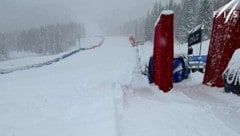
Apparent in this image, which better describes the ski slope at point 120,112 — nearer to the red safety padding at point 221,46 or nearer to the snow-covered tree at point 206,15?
the red safety padding at point 221,46

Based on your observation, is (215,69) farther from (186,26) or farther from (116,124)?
(186,26)

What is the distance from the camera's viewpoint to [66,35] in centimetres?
17800

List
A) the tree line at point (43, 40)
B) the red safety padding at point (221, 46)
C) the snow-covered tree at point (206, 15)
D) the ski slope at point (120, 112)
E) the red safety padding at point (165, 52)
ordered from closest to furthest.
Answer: the ski slope at point (120, 112) → the red safety padding at point (221, 46) → the red safety padding at point (165, 52) → the snow-covered tree at point (206, 15) → the tree line at point (43, 40)

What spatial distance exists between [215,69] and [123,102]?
431 centimetres

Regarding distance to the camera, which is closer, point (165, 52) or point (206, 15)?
point (165, 52)

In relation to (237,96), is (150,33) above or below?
below

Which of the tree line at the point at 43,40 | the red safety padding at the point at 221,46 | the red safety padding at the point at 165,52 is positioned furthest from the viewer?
the tree line at the point at 43,40

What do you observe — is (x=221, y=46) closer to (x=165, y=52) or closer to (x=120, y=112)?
(x=165, y=52)

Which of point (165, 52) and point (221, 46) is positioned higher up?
point (221, 46)

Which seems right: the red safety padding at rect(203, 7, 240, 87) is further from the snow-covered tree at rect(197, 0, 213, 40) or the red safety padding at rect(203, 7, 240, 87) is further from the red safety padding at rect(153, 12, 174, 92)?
the snow-covered tree at rect(197, 0, 213, 40)

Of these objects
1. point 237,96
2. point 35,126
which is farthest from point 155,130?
point 237,96

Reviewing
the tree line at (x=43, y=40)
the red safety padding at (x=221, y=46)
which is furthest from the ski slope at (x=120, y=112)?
the tree line at (x=43, y=40)

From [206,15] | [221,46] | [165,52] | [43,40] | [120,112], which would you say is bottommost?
[43,40]

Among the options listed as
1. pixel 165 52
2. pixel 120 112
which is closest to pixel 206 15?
pixel 165 52
